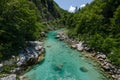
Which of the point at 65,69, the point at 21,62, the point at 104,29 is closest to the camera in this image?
the point at 21,62

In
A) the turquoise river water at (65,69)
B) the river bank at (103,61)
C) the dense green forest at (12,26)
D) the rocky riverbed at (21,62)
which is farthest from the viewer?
the dense green forest at (12,26)

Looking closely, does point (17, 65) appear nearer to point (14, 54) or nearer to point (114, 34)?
point (14, 54)

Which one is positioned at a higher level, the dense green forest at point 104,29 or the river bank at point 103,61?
the dense green forest at point 104,29

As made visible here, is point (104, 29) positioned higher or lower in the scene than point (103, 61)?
higher

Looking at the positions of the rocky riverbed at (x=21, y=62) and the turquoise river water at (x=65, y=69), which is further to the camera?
the turquoise river water at (x=65, y=69)

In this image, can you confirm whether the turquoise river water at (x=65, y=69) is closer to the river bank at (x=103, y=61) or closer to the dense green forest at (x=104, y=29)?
the river bank at (x=103, y=61)

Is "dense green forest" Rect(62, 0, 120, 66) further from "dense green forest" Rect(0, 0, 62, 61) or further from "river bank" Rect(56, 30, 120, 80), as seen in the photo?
"dense green forest" Rect(0, 0, 62, 61)

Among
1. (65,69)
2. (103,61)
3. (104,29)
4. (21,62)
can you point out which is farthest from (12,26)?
(104,29)

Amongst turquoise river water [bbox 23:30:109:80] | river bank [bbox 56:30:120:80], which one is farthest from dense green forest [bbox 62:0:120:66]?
turquoise river water [bbox 23:30:109:80]

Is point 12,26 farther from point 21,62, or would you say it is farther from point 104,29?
point 104,29

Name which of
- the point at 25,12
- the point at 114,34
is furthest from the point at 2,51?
the point at 114,34

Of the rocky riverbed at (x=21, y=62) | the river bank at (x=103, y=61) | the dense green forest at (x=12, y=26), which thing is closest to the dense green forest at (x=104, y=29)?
the river bank at (x=103, y=61)
